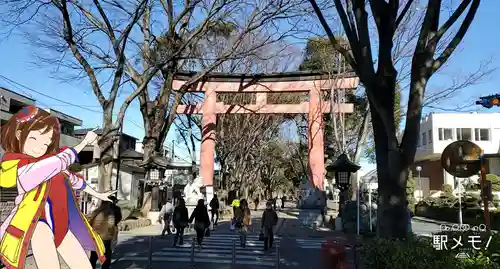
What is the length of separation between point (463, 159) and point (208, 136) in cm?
1685

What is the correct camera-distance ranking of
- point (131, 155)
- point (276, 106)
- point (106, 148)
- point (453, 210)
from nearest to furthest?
point (106, 148), point (131, 155), point (276, 106), point (453, 210)

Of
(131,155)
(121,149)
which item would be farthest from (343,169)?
(121,149)

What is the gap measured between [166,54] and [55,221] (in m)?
13.5

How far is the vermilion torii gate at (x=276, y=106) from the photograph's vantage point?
23000mm

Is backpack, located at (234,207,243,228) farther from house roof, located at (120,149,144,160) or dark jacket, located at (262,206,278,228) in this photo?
house roof, located at (120,149,144,160)

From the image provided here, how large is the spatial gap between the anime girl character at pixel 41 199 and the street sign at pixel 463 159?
19.5 ft

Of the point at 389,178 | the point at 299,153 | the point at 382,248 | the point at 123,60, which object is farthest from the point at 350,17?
the point at 299,153

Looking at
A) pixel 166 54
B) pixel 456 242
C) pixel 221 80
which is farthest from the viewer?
pixel 221 80

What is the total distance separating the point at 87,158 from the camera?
3328 cm

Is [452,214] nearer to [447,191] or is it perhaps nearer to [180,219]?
[447,191]

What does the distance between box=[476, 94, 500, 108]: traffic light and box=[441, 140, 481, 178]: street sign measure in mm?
8103

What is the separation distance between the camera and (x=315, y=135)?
23062 millimetres

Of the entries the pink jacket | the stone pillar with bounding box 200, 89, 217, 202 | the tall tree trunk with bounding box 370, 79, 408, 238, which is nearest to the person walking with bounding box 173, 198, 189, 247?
the tall tree trunk with bounding box 370, 79, 408, 238

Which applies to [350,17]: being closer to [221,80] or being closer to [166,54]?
[166,54]
